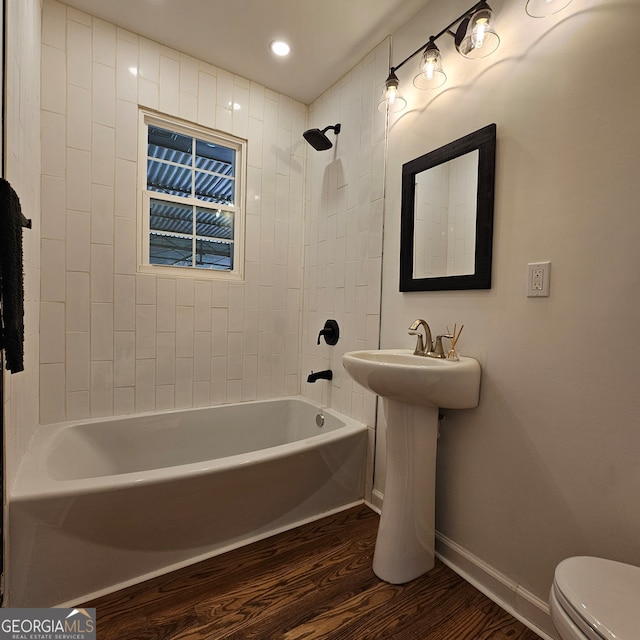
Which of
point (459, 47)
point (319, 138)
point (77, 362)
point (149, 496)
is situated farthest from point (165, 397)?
point (459, 47)

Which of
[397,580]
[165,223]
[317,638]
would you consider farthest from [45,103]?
[397,580]

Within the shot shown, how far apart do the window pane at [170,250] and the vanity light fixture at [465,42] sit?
146 centimetres

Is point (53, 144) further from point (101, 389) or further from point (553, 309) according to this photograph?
point (553, 309)

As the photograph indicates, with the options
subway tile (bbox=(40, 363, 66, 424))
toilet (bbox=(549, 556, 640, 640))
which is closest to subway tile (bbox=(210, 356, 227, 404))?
subway tile (bbox=(40, 363, 66, 424))

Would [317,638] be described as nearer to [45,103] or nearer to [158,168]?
[158,168]

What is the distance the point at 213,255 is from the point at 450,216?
1.56 meters

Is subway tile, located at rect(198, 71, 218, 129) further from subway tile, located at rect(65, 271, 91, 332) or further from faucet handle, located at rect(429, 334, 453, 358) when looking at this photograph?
faucet handle, located at rect(429, 334, 453, 358)

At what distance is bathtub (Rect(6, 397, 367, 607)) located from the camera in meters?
1.22

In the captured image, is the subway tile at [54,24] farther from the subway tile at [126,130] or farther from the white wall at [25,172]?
the subway tile at [126,130]

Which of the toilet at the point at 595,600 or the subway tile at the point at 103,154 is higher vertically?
the subway tile at the point at 103,154

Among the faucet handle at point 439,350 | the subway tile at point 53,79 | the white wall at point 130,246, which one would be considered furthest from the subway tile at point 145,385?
the faucet handle at point 439,350

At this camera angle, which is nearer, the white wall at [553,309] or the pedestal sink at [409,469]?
the white wall at [553,309]

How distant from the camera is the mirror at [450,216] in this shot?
55.0 inches

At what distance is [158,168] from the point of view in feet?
7.10
